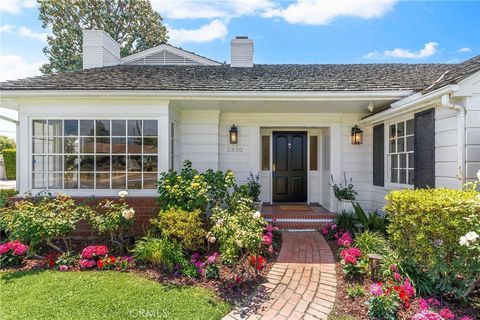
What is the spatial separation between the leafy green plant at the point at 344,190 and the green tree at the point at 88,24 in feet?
59.5

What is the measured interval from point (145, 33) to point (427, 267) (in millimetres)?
21811

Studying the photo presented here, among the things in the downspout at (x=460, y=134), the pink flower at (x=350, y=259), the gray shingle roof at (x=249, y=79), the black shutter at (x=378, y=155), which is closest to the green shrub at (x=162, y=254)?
the pink flower at (x=350, y=259)

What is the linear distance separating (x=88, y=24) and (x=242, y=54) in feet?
52.0

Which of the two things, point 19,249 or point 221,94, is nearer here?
point 19,249

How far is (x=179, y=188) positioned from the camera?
5016mm

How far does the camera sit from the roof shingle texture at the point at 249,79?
19.1 ft

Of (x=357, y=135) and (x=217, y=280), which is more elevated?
(x=357, y=135)

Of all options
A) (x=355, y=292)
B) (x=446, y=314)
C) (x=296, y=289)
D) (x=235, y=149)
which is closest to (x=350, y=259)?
(x=355, y=292)

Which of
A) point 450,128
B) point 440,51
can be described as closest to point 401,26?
point 440,51

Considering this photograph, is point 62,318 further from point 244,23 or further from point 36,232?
point 244,23

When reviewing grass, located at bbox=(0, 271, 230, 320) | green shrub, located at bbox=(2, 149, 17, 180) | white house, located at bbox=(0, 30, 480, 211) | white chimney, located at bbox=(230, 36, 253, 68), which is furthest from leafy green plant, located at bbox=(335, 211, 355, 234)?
green shrub, located at bbox=(2, 149, 17, 180)

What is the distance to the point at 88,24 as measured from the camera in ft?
59.9

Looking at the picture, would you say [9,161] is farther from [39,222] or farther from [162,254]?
[162,254]

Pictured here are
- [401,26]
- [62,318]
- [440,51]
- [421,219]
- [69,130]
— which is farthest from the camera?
[440,51]
